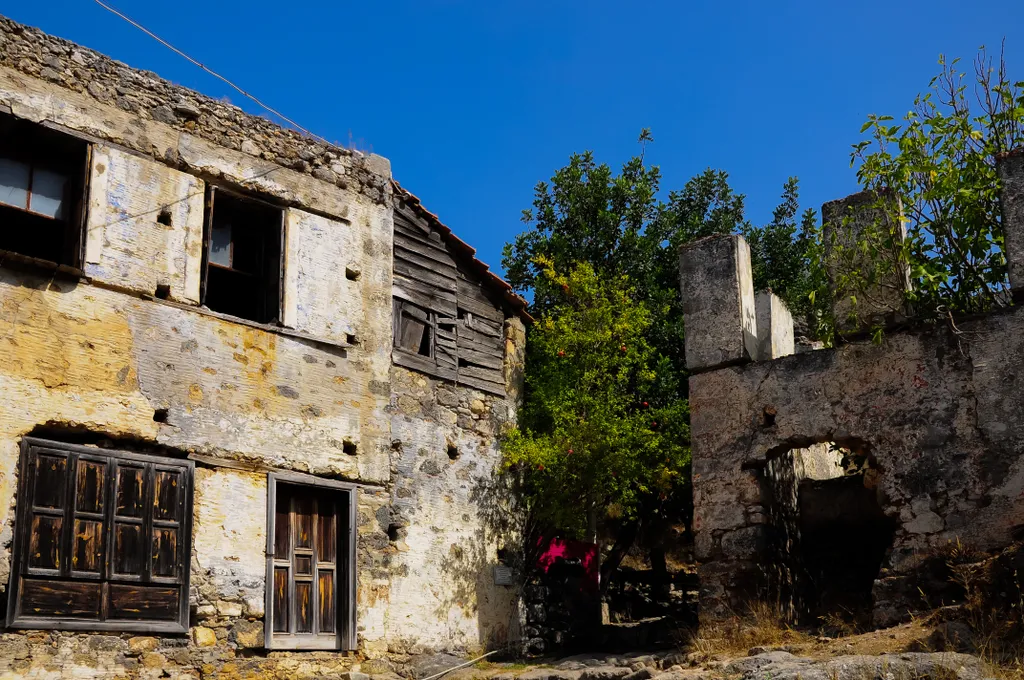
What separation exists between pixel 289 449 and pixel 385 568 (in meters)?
1.64

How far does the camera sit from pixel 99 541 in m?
9.83

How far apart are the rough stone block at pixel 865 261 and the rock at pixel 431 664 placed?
5.32 m

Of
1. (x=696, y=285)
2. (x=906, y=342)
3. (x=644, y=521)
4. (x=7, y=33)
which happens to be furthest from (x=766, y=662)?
(x=7, y=33)

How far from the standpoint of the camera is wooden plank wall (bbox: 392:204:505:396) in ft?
43.3

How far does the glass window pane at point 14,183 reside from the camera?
34.0ft

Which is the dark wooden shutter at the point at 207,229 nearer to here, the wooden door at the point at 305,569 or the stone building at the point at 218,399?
the stone building at the point at 218,399

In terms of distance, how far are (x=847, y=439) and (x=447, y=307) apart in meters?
4.96

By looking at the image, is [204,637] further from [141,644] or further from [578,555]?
[578,555]

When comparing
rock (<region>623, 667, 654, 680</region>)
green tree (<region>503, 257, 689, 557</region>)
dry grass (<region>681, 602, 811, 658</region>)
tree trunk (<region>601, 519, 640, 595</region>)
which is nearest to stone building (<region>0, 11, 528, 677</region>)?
green tree (<region>503, 257, 689, 557</region>)

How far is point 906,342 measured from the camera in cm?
1071

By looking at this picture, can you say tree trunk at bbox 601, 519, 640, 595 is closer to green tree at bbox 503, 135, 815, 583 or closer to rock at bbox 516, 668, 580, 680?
green tree at bbox 503, 135, 815, 583

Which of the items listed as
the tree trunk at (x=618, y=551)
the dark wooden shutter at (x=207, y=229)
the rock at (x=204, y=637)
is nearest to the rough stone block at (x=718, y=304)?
the tree trunk at (x=618, y=551)

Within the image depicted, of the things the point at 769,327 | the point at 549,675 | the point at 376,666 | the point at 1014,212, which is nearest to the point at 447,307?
the point at 769,327

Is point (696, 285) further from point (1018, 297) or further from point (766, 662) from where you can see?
point (766, 662)
